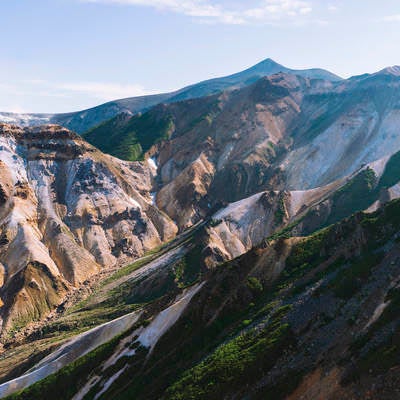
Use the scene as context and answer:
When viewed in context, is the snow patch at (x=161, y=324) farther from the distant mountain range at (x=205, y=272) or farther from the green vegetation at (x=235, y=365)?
the green vegetation at (x=235, y=365)

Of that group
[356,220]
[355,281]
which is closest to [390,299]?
[355,281]

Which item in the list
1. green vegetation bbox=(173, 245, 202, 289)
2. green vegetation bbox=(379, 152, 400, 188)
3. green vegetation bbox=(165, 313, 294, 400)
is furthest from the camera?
green vegetation bbox=(379, 152, 400, 188)

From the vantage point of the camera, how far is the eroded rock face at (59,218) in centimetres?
12050

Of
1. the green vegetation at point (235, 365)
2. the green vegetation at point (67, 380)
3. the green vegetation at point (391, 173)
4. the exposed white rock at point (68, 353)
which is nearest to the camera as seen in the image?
the green vegetation at point (235, 365)

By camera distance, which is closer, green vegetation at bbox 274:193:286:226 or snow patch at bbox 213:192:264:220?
green vegetation at bbox 274:193:286:226

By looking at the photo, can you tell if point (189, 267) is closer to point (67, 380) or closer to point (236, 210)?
point (236, 210)

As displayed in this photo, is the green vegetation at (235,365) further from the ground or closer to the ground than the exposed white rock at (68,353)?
further from the ground

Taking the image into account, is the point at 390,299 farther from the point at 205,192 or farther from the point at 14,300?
the point at 205,192

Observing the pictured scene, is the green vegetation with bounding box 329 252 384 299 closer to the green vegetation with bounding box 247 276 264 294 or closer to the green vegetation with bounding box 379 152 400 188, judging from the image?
the green vegetation with bounding box 247 276 264 294

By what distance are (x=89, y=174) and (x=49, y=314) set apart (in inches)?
2530

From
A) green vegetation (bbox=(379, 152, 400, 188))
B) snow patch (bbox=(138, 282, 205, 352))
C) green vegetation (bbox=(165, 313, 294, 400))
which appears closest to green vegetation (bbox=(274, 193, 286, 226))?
green vegetation (bbox=(379, 152, 400, 188))

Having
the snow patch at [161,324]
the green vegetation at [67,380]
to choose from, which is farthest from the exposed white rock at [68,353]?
the snow patch at [161,324]

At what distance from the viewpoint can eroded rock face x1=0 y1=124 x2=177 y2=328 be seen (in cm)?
12050

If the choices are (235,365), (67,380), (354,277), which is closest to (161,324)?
(67,380)
